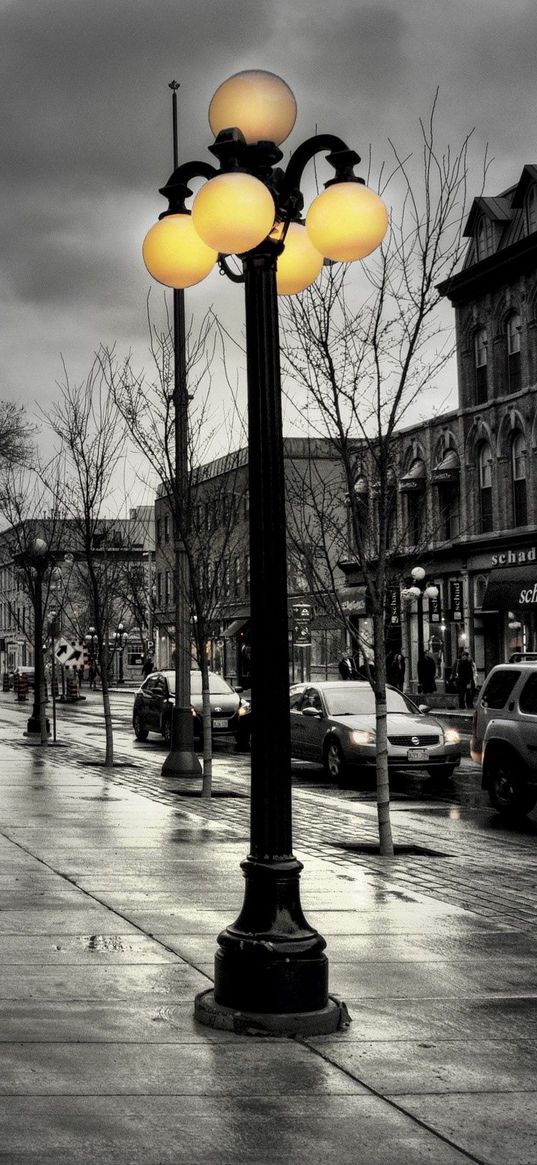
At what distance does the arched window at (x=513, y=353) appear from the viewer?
43.6 meters

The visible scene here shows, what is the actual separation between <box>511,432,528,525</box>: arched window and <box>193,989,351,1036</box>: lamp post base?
124ft

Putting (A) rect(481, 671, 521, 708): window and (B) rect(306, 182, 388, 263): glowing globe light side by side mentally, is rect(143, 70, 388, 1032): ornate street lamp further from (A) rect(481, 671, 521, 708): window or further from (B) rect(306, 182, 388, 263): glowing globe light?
(A) rect(481, 671, 521, 708): window

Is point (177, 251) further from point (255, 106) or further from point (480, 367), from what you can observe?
point (480, 367)

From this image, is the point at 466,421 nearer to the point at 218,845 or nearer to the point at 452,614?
the point at 452,614

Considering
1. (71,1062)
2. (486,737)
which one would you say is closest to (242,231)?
(71,1062)

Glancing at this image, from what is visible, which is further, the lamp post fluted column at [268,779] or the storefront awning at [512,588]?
the storefront awning at [512,588]

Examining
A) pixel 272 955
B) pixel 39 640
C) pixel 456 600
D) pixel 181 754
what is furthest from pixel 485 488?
pixel 272 955

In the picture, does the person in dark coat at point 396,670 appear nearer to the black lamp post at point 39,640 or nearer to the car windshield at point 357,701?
the black lamp post at point 39,640

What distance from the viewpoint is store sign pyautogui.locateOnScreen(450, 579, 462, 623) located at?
4638 cm

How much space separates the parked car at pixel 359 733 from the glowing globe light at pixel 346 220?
13802mm

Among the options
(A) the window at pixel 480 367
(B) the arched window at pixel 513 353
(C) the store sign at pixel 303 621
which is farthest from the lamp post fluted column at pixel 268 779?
(A) the window at pixel 480 367

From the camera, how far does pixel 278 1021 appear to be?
6.21 metres

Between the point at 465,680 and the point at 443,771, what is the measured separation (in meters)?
20.2

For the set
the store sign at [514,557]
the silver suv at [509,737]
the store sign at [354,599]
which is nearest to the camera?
the silver suv at [509,737]
